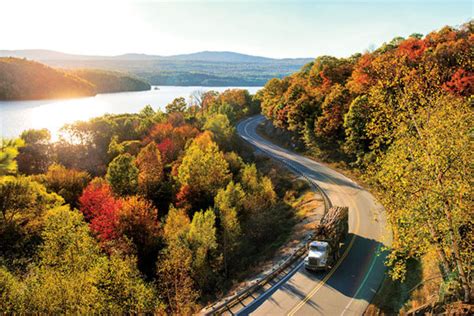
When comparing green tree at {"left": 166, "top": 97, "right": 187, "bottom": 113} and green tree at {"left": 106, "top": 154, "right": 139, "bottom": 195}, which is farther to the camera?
green tree at {"left": 166, "top": 97, "right": 187, "bottom": 113}

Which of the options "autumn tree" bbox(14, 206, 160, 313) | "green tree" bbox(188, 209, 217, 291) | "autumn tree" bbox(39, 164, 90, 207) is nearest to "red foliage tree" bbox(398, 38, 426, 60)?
"green tree" bbox(188, 209, 217, 291)

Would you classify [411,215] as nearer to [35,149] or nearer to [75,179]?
[75,179]

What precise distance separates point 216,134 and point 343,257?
54757 millimetres

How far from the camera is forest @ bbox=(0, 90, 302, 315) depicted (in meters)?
25.3

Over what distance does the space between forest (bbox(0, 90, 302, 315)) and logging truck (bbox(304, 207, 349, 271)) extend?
892 cm

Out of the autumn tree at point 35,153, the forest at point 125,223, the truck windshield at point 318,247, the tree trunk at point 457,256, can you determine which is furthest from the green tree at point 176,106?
the tree trunk at point 457,256

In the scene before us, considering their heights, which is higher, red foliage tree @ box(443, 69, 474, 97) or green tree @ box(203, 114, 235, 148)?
red foliage tree @ box(443, 69, 474, 97)

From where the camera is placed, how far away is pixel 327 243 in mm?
31969

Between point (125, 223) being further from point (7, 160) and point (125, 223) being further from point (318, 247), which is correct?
point (7, 160)

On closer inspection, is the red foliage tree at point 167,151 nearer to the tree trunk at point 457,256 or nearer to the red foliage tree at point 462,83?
the red foliage tree at point 462,83

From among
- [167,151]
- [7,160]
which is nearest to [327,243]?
[7,160]

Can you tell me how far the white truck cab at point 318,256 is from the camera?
31203mm

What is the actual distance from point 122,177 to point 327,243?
4294 centimetres

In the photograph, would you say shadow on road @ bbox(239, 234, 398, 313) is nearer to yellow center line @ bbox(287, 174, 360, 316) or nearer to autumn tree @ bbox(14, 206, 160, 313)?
yellow center line @ bbox(287, 174, 360, 316)
